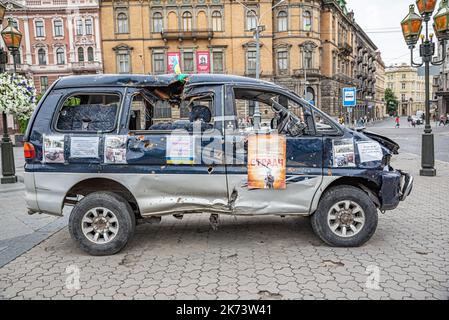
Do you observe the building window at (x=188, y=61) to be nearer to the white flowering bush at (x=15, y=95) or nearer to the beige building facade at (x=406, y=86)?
the white flowering bush at (x=15, y=95)

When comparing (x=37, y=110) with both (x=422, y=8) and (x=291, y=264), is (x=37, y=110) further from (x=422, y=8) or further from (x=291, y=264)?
(x=422, y=8)

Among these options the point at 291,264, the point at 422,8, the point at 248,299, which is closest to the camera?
the point at 248,299

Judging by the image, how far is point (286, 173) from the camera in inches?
191

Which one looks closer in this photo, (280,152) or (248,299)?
(248,299)

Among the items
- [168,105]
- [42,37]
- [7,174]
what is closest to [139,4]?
[42,37]

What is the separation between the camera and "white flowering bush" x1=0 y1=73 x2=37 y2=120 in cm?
1066

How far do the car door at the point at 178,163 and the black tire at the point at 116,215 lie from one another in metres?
0.26

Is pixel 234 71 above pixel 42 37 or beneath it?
beneath

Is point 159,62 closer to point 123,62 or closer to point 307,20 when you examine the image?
point 123,62

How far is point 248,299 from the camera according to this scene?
12.1 feet

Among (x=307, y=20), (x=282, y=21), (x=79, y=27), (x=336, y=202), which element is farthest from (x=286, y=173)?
(x=79, y=27)

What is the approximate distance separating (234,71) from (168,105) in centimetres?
4442

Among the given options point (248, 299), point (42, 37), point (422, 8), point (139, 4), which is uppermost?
point (139, 4)

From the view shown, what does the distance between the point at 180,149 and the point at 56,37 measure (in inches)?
1966
